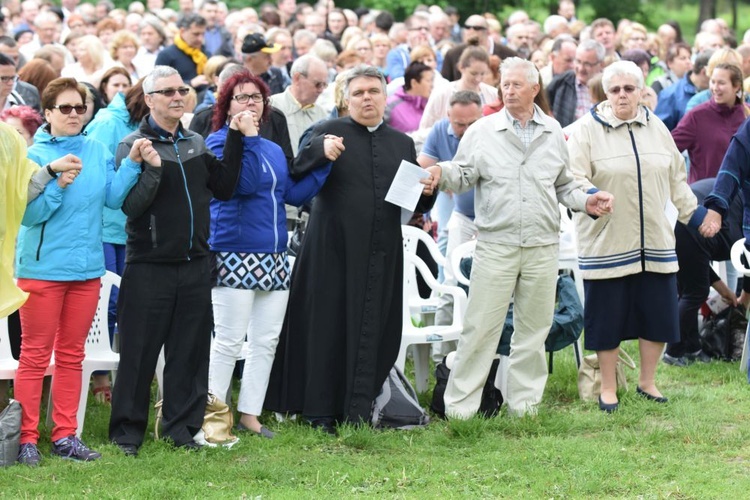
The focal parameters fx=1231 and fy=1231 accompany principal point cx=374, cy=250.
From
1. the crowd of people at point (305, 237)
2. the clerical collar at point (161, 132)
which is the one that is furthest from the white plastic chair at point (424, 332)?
the clerical collar at point (161, 132)

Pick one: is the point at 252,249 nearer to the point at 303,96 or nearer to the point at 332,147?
the point at 332,147

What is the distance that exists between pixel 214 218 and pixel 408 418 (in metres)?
1.61

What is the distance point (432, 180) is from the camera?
6.90 metres

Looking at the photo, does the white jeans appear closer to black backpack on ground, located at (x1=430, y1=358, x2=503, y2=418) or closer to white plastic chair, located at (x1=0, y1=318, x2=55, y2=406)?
white plastic chair, located at (x1=0, y1=318, x2=55, y2=406)

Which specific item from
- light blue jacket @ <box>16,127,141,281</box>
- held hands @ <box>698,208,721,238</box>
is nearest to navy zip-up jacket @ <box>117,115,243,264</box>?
light blue jacket @ <box>16,127,141,281</box>

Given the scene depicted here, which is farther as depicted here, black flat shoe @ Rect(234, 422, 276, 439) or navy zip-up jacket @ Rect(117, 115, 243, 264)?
black flat shoe @ Rect(234, 422, 276, 439)

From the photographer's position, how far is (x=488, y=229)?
705 centimetres

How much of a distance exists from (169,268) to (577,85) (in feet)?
21.2

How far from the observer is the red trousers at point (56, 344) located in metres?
6.16

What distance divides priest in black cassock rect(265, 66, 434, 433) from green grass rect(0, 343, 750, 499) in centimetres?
27

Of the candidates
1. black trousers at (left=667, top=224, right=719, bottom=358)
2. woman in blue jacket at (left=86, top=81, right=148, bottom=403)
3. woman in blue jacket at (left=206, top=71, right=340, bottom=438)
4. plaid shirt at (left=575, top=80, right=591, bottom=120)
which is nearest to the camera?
woman in blue jacket at (left=206, top=71, right=340, bottom=438)

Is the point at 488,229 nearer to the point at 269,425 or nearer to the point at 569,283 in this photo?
the point at 569,283

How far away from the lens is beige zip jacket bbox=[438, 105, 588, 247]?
6953mm

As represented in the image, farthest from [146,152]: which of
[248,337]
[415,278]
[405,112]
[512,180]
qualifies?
[405,112]
